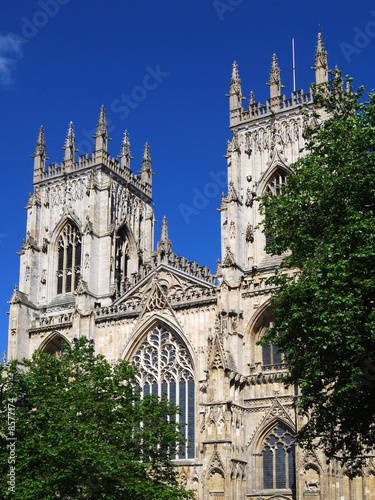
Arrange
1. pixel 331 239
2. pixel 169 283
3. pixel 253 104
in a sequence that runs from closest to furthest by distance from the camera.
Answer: pixel 331 239, pixel 169 283, pixel 253 104

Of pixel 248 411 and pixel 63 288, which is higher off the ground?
pixel 63 288

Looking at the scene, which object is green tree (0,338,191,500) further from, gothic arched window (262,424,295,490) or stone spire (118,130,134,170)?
stone spire (118,130,134,170)

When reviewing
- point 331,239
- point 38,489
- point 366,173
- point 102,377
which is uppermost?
point 366,173

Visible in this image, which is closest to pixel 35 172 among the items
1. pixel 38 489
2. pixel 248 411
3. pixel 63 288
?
pixel 63 288

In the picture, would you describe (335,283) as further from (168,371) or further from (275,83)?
(275,83)

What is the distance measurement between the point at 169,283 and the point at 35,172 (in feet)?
47.2

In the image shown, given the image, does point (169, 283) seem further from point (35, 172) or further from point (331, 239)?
point (331, 239)

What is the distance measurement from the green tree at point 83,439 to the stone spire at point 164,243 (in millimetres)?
11227

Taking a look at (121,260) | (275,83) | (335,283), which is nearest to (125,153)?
(121,260)

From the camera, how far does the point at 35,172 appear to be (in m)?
48.3

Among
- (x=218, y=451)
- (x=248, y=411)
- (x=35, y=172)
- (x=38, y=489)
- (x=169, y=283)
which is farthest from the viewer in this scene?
(x=35, y=172)

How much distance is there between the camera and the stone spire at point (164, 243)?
40031 mm

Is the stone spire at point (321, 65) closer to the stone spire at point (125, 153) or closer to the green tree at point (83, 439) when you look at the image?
the stone spire at point (125, 153)

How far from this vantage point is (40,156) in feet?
160
